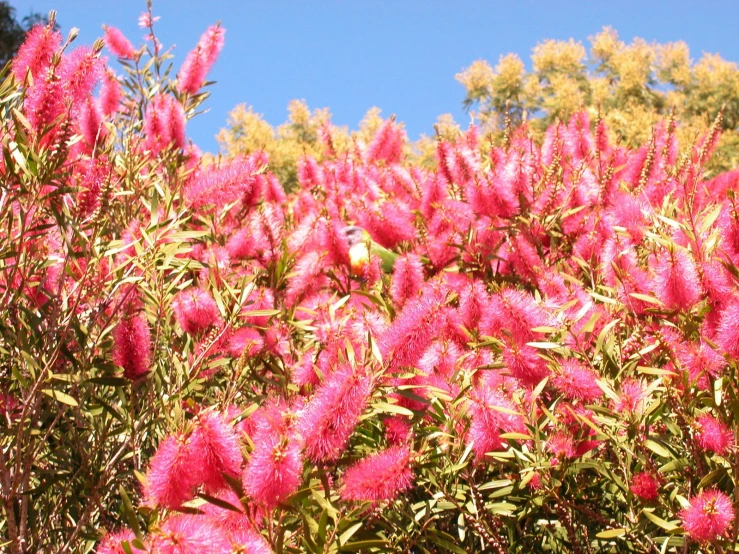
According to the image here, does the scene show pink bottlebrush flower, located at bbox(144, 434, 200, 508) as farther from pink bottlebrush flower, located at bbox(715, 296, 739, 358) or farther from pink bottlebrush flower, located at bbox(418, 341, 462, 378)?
pink bottlebrush flower, located at bbox(715, 296, 739, 358)

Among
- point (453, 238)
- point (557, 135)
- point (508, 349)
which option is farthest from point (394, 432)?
point (557, 135)

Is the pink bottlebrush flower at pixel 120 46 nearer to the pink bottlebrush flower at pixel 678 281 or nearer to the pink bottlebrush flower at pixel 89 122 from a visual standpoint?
the pink bottlebrush flower at pixel 89 122

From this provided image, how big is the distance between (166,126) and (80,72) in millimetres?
1225

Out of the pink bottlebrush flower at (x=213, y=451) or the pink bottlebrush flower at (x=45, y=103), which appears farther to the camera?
the pink bottlebrush flower at (x=45, y=103)

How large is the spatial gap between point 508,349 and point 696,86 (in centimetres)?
1729

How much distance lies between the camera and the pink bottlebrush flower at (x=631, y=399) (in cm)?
169

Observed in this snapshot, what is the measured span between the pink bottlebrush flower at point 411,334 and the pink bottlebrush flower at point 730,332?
1.96ft

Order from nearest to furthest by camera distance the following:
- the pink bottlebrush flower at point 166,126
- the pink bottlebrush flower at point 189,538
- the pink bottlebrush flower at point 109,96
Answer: the pink bottlebrush flower at point 189,538 → the pink bottlebrush flower at point 109,96 → the pink bottlebrush flower at point 166,126

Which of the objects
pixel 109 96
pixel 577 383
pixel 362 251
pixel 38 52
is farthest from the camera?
pixel 109 96

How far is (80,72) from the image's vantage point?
1.92 meters

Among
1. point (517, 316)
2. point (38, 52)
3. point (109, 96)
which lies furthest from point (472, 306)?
point (109, 96)

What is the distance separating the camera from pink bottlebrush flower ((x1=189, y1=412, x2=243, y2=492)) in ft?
4.59

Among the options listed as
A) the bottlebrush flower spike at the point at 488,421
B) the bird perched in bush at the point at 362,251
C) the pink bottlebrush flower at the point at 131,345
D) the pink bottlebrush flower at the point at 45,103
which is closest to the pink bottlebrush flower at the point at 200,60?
the bird perched in bush at the point at 362,251

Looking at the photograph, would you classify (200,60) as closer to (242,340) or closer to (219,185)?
(219,185)
